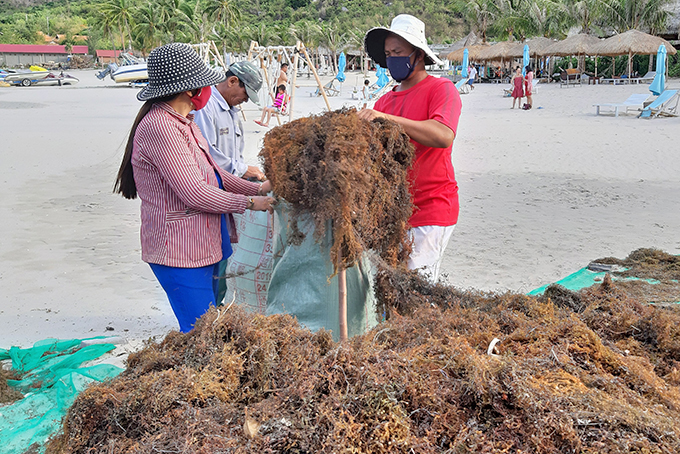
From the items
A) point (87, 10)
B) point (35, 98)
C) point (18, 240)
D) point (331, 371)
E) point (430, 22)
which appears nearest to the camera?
point (331, 371)

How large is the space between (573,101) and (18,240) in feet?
69.6

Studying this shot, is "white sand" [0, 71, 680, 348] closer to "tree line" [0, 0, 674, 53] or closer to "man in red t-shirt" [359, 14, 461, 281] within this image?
"man in red t-shirt" [359, 14, 461, 281]

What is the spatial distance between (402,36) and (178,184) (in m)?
1.30

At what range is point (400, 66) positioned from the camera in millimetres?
2854

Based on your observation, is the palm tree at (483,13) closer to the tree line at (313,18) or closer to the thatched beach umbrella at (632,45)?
the tree line at (313,18)

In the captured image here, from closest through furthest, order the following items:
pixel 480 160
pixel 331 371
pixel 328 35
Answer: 1. pixel 331 371
2. pixel 480 160
3. pixel 328 35

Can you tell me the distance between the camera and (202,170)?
262cm

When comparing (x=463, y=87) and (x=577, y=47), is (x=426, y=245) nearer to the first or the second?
(x=463, y=87)

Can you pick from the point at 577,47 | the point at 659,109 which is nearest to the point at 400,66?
the point at 659,109

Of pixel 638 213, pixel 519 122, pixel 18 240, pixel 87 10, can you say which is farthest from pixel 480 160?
pixel 87 10

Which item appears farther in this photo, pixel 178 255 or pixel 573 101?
pixel 573 101

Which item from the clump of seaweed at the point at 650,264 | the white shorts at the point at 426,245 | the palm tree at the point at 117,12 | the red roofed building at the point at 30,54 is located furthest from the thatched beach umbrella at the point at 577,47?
the red roofed building at the point at 30,54

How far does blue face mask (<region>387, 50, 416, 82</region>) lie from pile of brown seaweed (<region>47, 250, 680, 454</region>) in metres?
1.43

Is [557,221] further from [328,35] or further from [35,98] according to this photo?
[328,35]
